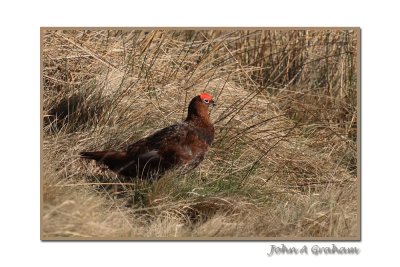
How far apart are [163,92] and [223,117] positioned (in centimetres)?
54

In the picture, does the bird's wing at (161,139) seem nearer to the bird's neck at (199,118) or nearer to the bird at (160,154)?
the bird at (160,154)

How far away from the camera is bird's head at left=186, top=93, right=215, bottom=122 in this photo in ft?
23.6

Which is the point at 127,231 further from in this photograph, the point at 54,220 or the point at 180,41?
the point at 180,41

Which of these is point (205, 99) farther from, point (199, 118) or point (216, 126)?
point (216, 126)

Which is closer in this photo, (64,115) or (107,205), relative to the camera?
(107,205)

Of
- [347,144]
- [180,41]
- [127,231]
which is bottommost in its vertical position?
[127,231]

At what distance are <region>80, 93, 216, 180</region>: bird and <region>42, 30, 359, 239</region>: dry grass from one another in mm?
104

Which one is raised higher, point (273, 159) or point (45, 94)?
point (45, 94)

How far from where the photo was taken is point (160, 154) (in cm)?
685

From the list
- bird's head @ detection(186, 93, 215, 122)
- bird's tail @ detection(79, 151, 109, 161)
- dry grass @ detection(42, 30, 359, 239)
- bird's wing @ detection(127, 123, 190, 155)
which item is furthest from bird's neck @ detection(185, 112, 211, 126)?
bird's tail @ detection(79, 151, 109, 161)

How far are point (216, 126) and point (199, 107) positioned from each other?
59 centimetres

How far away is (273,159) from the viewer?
766 cm

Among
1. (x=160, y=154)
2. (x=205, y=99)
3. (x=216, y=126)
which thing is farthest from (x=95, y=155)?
(x=216, y=126)

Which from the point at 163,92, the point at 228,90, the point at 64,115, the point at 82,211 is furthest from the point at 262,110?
the point at 82,211
